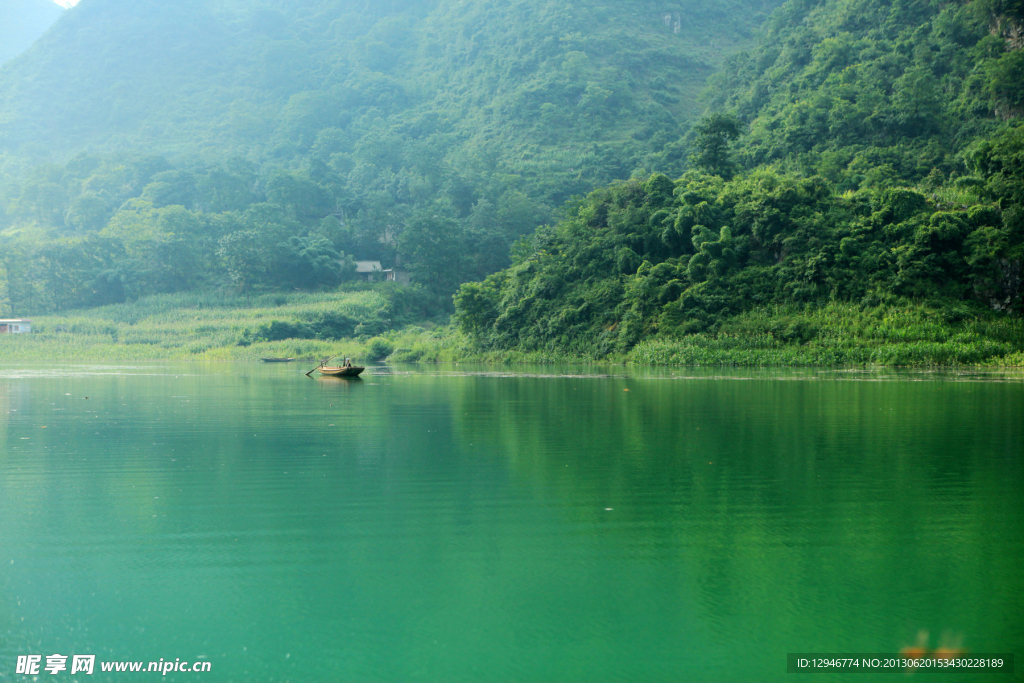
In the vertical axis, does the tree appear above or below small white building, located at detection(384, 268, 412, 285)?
above

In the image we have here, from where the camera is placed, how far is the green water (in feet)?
16.6

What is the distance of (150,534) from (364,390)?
664 inches

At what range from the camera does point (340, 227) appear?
7875 cm

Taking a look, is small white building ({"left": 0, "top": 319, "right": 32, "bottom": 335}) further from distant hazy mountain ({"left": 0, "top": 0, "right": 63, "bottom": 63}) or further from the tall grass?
distant hazy mountain ({"left": 0, "top": 0, "right": 63, "bottom": 63})

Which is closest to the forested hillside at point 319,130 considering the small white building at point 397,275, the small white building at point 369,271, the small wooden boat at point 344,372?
the small white building at point 369,271

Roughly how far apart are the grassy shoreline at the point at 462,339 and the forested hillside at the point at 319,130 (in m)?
7.05

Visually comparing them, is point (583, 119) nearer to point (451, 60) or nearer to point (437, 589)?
point (451, 60)

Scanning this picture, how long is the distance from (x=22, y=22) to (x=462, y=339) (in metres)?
174

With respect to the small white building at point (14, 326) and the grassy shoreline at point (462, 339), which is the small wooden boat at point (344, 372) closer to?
the grassy shoreline at point (462, 339)

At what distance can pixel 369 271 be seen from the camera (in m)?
75.0

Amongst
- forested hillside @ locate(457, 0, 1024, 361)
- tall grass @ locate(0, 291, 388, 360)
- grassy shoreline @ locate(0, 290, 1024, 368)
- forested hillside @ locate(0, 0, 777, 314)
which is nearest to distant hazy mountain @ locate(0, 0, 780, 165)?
forested hillside @ locate(0, 0, 777, 314)

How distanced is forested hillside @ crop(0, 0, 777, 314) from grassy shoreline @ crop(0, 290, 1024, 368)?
7047 mm

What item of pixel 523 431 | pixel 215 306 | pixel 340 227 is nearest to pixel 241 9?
pixel 340 227

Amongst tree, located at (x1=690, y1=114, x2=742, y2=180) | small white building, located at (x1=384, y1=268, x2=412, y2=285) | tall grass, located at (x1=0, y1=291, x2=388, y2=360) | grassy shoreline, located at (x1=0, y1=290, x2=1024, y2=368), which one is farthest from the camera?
small white building, located at (x1=384, y1=268, x2=412, y2=285)
